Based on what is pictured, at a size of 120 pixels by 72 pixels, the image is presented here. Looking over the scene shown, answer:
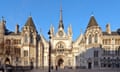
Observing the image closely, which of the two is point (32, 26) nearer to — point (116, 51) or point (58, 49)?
point (58, 49)

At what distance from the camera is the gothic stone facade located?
263ft

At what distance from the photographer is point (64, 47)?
86.7 metres

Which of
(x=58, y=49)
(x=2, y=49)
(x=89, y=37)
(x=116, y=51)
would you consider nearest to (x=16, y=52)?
(x=2, y=49)

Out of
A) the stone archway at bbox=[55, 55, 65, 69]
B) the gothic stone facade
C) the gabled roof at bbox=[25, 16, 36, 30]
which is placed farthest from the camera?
the stone archway at bbox=[55, 55, 65, 69]

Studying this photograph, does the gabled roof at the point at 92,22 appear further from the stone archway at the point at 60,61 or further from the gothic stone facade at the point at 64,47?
the stone archway at the point at 60,61

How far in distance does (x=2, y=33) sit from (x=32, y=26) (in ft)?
30.4

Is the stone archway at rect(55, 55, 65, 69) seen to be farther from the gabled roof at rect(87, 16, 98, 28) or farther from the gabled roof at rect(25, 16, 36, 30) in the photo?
the gabled roof at rect(87, 16, 98, 28)

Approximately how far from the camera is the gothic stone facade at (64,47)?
80.3 metres

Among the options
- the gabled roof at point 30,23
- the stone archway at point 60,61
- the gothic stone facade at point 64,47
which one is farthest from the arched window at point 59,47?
the gabled roof at point 30,23

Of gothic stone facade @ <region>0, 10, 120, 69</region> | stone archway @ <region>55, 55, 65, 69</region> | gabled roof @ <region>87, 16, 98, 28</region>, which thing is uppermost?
gabled roof @ <region>87, 16, 98, 28</region>

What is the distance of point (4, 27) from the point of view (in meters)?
84.2

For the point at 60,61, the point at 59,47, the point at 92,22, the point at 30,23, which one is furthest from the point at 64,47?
the point at 30,23

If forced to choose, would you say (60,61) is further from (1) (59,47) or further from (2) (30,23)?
(2) (30,23)

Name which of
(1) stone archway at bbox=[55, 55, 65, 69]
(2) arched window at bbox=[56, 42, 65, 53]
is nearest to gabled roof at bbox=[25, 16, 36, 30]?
(2) arched window at bbox=[56, 42, 65, 53]
